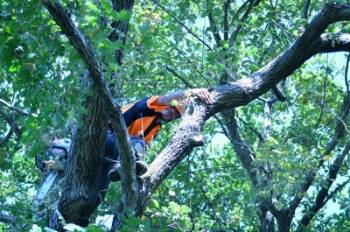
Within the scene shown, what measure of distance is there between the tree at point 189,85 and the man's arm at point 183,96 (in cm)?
7

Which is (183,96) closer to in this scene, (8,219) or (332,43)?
(332,43)

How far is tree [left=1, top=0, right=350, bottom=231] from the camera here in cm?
536

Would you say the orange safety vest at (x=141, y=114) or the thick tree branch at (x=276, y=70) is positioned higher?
the thick tree branch at (x=276, y=70)

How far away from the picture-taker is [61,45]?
215 inches

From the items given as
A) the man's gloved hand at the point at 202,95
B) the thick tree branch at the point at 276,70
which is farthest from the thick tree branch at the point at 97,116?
the thick tree branch at the point at 276,70

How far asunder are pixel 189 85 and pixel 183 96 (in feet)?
13.3

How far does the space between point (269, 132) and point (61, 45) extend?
705cm

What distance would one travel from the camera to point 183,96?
676 cm

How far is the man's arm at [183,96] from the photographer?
6.66 meters

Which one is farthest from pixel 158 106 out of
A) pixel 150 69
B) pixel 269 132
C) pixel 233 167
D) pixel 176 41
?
pixel 233 167

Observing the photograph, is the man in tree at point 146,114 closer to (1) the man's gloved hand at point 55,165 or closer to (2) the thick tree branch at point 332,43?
(1) the man's gloved hand at point 55,165

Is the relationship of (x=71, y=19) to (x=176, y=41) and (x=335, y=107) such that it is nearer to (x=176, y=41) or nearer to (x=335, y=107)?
(x=176, y=41)

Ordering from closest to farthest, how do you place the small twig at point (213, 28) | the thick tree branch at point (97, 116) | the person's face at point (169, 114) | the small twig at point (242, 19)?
the thick tree branch at point (97, 116), the person's face at point (169, 114), the small twig at point (242, 19), the small twig at point (213, 28)

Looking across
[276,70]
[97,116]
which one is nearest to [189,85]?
[276,70]
